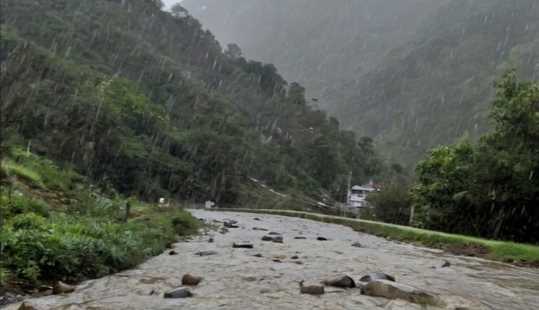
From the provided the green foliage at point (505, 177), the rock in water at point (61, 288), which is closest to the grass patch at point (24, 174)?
the rock in water at point (61, 288)

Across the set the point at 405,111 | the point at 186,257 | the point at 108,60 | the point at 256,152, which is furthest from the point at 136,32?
the point at 186,257

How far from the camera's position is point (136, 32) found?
368 feet

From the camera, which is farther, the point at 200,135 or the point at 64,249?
the point at 200,135

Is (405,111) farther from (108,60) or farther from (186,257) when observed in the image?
(186,257)

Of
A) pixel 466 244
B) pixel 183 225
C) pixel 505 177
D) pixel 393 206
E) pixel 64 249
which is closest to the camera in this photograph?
pixel 64 249

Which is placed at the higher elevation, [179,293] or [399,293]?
[399,293]

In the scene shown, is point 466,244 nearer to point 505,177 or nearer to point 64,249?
point 505,177

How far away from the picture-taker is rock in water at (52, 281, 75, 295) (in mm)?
6959

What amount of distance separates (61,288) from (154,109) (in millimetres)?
74700

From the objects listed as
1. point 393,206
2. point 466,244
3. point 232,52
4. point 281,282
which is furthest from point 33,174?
point 232,52

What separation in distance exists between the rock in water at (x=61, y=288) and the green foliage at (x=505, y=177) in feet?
57.9

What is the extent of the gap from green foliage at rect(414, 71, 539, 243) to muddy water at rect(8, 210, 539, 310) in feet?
28.1

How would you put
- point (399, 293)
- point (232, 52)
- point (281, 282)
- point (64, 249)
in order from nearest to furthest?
point (399, 293) → point (64, 249) → point (281, 282) → point (232, 52)

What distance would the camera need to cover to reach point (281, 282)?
8.51 meters
